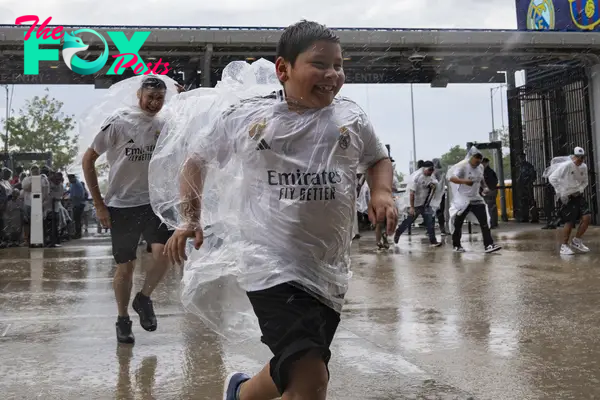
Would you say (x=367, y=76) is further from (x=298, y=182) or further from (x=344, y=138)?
(x=298, y=182)

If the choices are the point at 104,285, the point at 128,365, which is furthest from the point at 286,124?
the point at 104,285

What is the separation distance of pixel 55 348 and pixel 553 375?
2.94m

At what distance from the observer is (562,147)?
18.2 m

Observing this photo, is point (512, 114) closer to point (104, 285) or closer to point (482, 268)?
point (482, 268)

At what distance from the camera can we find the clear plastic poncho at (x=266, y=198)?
8.20 ft

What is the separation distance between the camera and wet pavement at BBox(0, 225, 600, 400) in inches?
140

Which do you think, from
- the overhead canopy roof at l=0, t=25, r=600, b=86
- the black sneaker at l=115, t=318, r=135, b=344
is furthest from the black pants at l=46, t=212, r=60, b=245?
the black sneaker at l=115, t=318, r=135, b=344

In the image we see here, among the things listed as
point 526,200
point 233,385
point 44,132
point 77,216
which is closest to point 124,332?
point 233,385

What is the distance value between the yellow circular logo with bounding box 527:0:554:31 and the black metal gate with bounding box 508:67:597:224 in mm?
1611

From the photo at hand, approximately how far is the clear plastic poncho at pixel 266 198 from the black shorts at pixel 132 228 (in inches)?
67.8

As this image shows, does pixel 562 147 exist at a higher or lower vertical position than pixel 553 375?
higher

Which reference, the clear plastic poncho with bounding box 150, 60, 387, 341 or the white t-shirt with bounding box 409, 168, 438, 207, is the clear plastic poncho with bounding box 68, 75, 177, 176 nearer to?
the clear plastic poncho with bounding box 150, 60, 387, 341

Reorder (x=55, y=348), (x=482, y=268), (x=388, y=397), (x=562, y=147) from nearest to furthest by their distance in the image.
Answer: (x=388, y=397) < (x=55, y=348) < (x=482, y=268) < (x=562, y=147)

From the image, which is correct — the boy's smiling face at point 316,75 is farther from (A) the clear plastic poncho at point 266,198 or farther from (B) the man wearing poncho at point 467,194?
(B) the man wearing poncho at point 467,194
